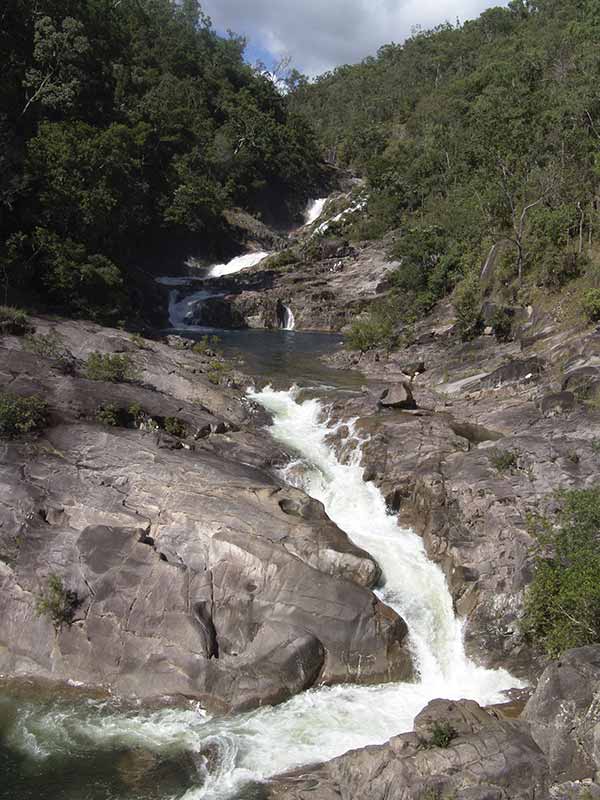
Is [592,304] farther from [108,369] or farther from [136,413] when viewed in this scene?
[108,369]

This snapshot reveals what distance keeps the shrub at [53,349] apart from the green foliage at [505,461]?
14.6 metres

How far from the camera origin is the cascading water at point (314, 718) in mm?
12133

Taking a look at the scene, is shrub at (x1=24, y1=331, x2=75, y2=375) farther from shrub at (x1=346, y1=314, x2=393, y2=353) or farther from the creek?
shrub at (x1=346, y1=314, x2=393, y2=353)

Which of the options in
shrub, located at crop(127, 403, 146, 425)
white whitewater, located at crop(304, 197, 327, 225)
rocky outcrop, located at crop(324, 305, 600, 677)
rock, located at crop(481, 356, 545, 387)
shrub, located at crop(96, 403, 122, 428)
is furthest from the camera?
white whitewater, located at crop(304, 197, 327, 225)

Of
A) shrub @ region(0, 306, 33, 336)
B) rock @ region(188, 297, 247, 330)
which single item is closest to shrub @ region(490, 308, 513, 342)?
shrub @ region(0, 306, 33, 336)

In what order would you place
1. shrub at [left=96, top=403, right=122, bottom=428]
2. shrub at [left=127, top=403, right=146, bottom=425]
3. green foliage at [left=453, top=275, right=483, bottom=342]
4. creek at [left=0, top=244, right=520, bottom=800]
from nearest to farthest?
creek at [left=0, top=244, right=520, bottom=800] → shrub at [left=96, top=403, right=122, bottom=428] → shrub at [left=127, top=403, right=146, bottom=425] → green foliage at [left=453, top=275, right=483, bottom=342]

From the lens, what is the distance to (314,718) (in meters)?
13.2

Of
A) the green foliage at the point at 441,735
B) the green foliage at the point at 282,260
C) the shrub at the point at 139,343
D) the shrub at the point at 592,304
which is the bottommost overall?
the green foliage at the point at 441,735

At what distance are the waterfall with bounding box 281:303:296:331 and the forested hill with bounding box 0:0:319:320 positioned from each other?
1211cm

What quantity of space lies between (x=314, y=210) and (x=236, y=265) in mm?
21682

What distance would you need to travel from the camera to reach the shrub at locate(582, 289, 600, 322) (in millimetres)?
28391

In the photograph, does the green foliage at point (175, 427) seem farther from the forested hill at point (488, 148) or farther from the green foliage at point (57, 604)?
the forested hill at point (488, 148)

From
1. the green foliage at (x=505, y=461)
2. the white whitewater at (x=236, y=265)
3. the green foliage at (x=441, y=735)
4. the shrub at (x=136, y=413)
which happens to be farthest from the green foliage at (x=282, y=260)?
the green foliage at (x=441, y=735)

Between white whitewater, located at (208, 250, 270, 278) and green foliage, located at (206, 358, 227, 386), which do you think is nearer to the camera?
green foliage, located at (206, 358, 227, 386)
